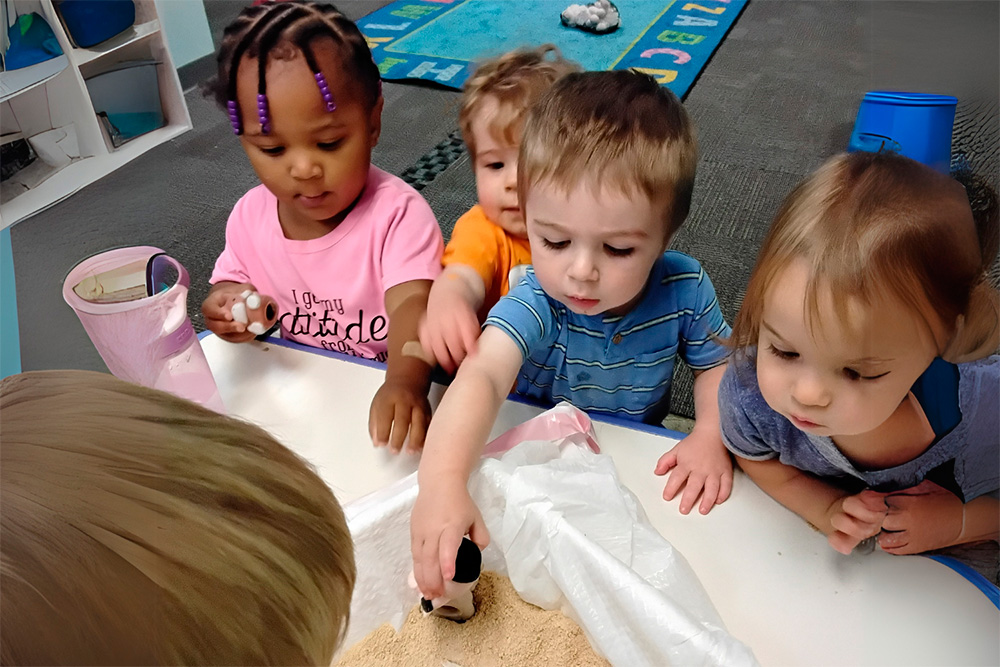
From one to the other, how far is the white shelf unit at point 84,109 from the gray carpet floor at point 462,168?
1.4 inches

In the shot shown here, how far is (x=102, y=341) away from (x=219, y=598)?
0.43 metres

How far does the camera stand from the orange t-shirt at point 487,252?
772mm

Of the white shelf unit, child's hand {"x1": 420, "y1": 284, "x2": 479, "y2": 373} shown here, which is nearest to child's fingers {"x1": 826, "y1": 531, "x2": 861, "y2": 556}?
child's hand {"x1": 420, "y1": 284, "x2": 479, "y2": 373}

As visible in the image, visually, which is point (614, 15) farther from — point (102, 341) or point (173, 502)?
point (173, 502)

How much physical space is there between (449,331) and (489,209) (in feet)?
0.65

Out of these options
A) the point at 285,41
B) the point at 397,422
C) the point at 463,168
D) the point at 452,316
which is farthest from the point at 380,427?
the point at 463,168

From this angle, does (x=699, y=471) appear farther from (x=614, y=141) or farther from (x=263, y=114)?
(x=263, y=114)

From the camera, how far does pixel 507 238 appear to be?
0.81 meters

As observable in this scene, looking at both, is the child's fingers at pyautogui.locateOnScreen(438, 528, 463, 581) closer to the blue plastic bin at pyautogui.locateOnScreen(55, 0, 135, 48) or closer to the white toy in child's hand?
the white toy in child's hand

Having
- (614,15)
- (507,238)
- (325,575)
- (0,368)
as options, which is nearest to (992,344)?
(325,575)

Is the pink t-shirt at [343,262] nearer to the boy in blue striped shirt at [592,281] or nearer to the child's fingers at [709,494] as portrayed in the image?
the boy in blue striped shirt at [592,281]

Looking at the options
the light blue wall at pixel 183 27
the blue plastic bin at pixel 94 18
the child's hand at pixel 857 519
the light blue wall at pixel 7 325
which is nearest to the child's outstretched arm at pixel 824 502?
the child's hand at pixel 857 519

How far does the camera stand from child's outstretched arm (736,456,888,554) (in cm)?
48

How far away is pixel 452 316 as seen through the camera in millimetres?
674
